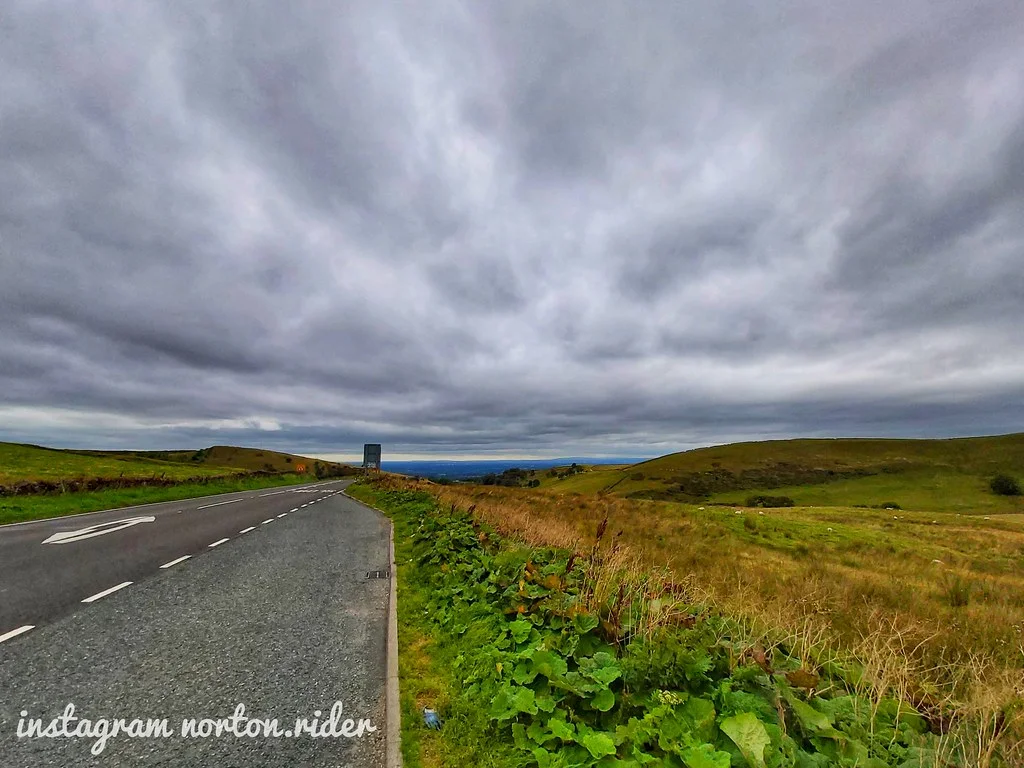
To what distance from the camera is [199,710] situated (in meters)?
5.32

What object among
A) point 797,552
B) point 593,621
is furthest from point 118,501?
point 797,552

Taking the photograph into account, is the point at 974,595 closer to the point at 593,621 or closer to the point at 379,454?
the point at 593,621

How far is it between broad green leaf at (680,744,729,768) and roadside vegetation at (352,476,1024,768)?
20mm

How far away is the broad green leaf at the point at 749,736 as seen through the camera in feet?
10.9

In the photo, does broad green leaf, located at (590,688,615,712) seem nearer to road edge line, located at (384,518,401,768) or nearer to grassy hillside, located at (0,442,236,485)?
road edge line, located at (384,518,401,768)

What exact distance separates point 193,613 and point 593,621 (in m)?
7.49

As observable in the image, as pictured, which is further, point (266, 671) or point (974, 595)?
point (974, 595)

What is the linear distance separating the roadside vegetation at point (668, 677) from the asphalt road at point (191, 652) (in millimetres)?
882

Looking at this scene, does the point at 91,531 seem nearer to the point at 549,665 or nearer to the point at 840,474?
the point at 549,665

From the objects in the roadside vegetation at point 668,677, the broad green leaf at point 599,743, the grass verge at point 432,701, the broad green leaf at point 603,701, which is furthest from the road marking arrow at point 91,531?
the broad green leaf at point 599,743

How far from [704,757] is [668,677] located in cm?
122

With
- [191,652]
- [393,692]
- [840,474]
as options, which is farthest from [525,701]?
[840,474]

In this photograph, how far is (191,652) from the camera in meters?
6.89

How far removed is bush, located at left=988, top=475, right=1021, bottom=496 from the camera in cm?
6812
